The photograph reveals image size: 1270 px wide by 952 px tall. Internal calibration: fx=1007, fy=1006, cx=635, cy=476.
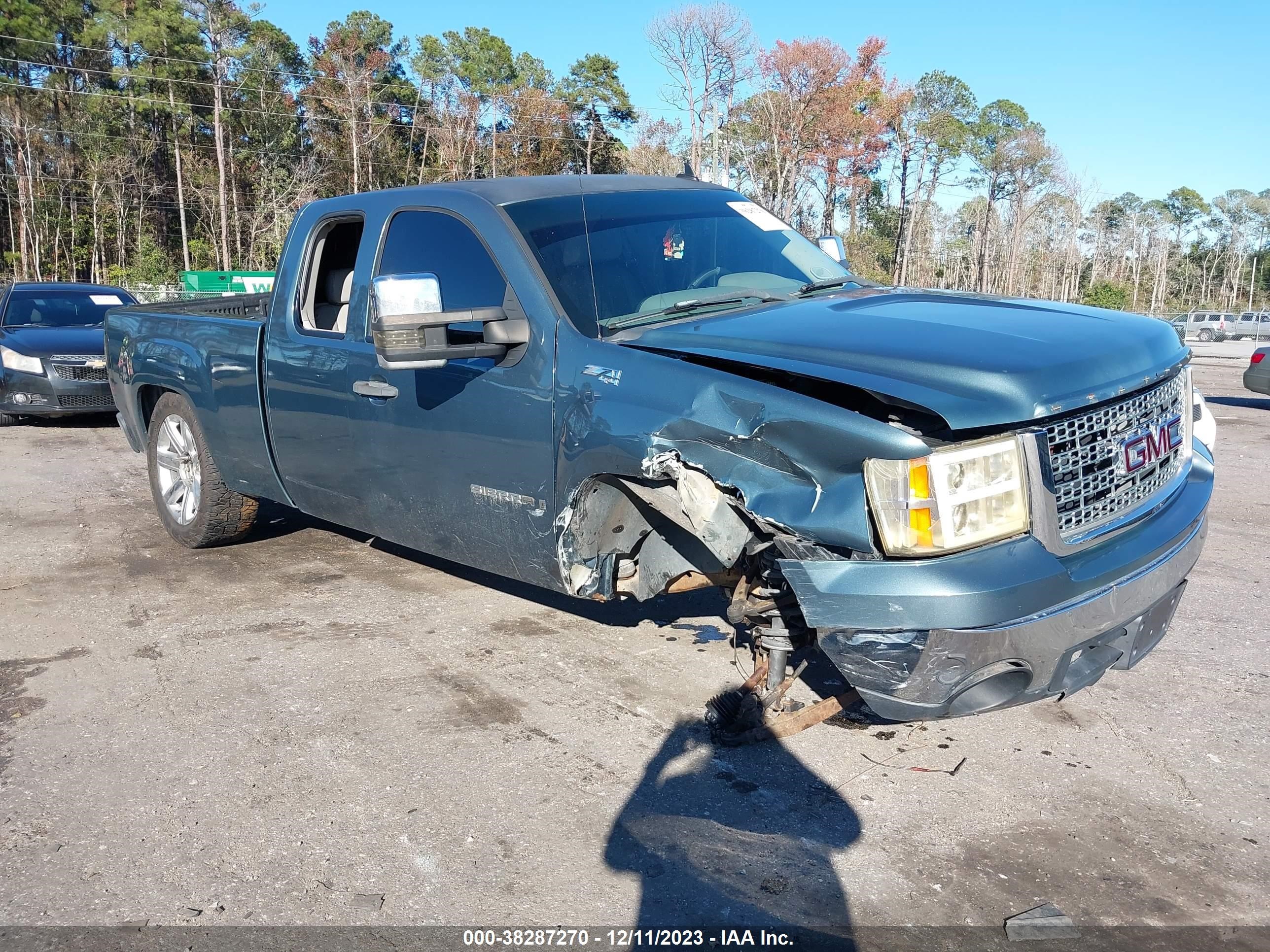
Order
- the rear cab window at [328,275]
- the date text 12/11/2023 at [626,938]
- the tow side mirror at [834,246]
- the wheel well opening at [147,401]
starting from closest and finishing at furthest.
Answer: the date text 12/11/2023 at [626,938] < the rear cab window at [328,275] < the tow side mirror at [834,246] < the wheel well opening at [147,401]

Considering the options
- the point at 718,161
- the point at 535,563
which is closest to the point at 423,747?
the point at 535,563

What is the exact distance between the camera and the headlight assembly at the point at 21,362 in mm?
11016

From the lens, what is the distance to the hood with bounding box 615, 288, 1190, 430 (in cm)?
271

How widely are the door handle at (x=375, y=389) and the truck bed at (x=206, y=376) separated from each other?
3.13 feet

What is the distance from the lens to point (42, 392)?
11070 millimetres

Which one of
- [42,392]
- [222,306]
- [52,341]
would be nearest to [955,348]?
[222,306]

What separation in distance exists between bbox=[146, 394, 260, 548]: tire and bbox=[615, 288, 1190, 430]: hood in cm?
334

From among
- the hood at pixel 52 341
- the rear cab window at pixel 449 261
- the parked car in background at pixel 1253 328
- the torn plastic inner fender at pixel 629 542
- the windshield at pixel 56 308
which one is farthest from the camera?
the parked car in background at pixel 1253 328

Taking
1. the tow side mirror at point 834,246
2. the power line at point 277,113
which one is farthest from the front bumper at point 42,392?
the power line at point 277,113

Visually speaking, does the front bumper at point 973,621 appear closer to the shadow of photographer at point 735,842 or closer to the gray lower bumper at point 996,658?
the gray lower bumper at point 996,658

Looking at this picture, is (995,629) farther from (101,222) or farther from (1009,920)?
(101,222)

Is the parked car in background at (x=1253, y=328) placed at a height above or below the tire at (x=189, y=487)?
above

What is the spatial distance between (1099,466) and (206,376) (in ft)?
14.8

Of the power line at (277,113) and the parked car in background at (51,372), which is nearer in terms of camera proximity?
the parked car in background at (51,372)
